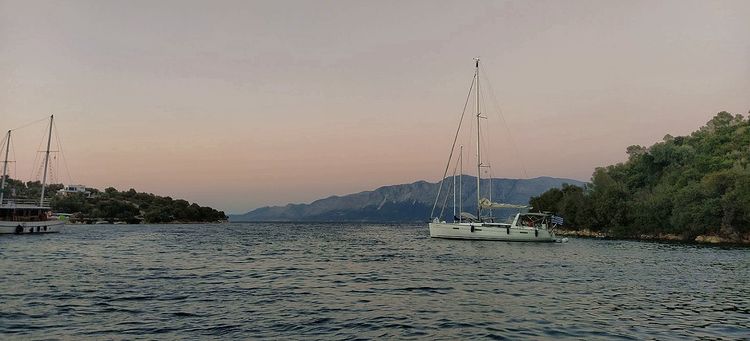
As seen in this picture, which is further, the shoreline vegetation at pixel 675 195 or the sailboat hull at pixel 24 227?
the shoreline vegetation at pixel 675 195

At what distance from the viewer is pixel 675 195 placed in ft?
317

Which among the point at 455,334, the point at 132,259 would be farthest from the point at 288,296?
the point at 132,259

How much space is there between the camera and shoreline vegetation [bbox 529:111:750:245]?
85062 mm

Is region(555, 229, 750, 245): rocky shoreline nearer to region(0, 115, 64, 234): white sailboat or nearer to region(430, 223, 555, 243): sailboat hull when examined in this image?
region(430, 223, 555, 243): sailboat hull

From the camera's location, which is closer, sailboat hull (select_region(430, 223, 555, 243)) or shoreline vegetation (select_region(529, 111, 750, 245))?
sailboat hull (select_region(430, 223, 555, 243))

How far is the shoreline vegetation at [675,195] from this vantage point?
8506 centimetres

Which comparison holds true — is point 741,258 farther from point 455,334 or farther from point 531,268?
point 455,334

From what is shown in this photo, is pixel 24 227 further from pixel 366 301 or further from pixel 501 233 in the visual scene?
→ pixel 366 301

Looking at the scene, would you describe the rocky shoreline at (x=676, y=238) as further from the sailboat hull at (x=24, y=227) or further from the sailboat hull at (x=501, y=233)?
the sailboat hull at (x=24, y=227)

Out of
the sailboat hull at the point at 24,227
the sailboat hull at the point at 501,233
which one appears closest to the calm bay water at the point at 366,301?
the sailboat hull at the point at 501,233

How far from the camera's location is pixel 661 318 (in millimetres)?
20234

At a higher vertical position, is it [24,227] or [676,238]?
[24,227]

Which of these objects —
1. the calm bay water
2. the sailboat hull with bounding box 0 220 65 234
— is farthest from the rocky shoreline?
the sailboat hull with bounding box 0 220 65 234

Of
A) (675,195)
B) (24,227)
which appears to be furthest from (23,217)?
(675,195)
